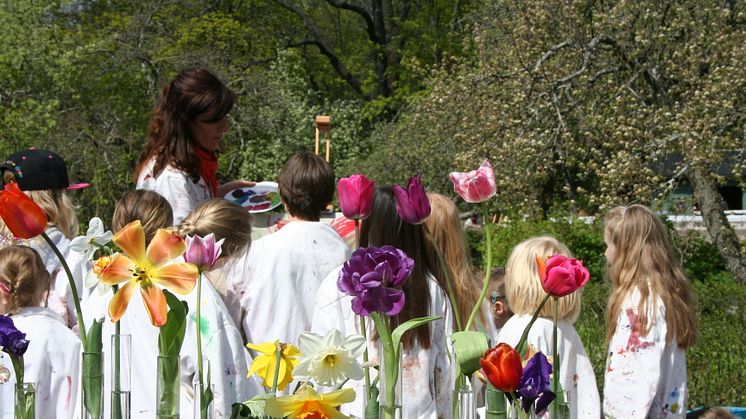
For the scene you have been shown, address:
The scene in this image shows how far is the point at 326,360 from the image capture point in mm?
1510

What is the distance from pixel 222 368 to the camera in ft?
8.81

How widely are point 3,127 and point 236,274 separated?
570 inches

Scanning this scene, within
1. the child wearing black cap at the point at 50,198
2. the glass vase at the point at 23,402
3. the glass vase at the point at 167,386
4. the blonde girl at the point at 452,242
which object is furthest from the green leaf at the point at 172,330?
the child wearing black cap at the point at 50,198

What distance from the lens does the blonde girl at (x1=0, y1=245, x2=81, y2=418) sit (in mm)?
2607

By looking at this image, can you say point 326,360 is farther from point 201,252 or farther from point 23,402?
point 23,402

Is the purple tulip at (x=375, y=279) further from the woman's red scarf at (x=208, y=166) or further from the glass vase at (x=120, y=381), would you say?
the woman's red scarf at (x=208, y=166)

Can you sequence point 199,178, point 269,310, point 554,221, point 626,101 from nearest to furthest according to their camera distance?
point 269,310
point 199,178
point 626,101
point 554,221

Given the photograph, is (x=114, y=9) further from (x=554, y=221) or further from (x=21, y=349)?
(x=21, y=349)

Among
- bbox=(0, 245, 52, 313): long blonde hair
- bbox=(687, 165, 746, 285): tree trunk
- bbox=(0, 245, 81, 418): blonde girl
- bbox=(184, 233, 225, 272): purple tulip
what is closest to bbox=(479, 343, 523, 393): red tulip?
bbox=(184, 233, 225, 272): purple tulip

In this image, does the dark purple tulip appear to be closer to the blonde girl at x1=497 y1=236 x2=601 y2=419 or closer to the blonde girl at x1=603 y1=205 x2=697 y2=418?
the blonde girl at x1=497 y1=236 x2=601 y2=419

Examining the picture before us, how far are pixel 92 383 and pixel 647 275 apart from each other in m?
2.64

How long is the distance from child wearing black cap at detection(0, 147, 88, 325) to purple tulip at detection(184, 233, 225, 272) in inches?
90.7

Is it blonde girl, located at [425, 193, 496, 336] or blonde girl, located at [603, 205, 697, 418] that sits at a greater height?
blonde girl, located at [425, 193, 496, 336]

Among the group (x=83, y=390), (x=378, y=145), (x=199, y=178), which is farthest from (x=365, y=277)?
(x=378, y=145)
